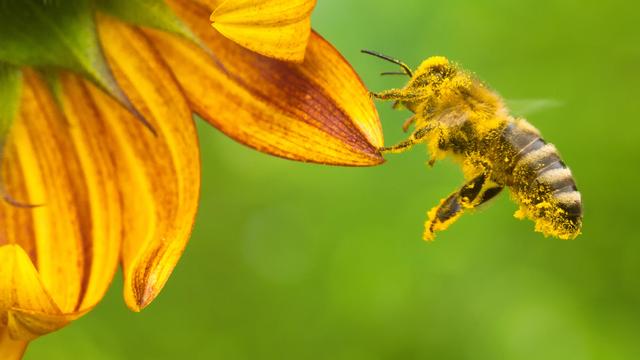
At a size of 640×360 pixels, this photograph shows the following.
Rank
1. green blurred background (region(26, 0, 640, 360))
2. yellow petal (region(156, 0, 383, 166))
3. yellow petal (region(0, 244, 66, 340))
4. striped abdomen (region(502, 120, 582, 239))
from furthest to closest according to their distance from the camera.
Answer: green blurred background (region(26, 0, 640, 360))
striped abdomen (region(502, 120, 582, 239))
yellow petal (region(156, 0, 383, 166))
yellow petal (region(0, 244, 66, 340))

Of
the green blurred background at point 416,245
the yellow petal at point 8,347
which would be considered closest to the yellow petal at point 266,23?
the yellow petal at point 8,347

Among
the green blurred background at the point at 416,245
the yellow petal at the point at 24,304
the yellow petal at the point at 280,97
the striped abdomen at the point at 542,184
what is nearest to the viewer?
the yellow petal at the point at 24,304

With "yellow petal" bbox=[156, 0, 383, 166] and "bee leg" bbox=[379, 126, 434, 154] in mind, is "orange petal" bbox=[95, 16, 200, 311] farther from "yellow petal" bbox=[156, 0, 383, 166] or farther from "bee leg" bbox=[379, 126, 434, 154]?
"bee leg" bbox=[379, 126, 434, 154]

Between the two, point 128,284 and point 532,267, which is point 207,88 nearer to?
point 128,284

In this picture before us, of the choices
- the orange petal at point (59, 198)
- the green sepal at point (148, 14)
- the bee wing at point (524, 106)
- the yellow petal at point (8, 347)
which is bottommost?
the yellow petal at point (8, 347)

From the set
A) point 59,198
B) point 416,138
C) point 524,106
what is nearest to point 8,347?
point 59,198

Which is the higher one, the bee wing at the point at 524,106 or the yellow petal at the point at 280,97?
the bee wing at the point at 524,106

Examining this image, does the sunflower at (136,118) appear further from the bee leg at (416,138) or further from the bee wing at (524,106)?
the bee wing at (524,106)

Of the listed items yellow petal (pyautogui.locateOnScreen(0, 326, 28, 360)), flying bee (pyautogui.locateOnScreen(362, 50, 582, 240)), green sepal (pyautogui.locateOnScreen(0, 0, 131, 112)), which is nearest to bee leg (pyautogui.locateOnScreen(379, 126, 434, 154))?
flying bee (pyautogui.locateOnScreen(362, 50, 582, 240))
